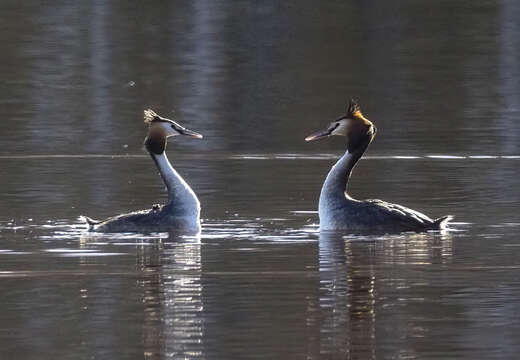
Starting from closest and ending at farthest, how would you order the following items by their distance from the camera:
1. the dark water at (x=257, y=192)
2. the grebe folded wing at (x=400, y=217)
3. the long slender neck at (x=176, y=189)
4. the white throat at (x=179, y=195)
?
the dark water at (x=257, y=192) → the grebe folded wing at (x=400, y=217) → the white throat at (x=179, y=195) → the long slender neck at (x=176, y=189)

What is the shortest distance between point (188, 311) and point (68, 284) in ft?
5.68

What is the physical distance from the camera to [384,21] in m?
57.7

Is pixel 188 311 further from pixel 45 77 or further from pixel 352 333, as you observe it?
pixel 45 77

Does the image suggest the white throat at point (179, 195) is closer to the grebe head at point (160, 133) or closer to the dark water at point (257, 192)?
the grebe head at point (160, 133)

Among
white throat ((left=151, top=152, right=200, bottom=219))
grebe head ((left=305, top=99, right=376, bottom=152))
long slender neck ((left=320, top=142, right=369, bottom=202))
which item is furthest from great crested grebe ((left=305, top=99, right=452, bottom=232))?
white throat ((left=151, top=152, right=200, bottom=219))

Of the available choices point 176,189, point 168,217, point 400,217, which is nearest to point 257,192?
point 176,189

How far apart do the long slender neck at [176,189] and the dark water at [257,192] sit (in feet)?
1.25

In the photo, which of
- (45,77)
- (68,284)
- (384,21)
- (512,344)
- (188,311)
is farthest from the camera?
(384,21)

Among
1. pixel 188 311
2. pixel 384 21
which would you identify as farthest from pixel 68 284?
pixel 384 21

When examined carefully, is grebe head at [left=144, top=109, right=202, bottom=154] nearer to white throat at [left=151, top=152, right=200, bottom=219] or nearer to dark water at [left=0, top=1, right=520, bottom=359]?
white throat at [left=151, top=152, right=200, bottom=219]

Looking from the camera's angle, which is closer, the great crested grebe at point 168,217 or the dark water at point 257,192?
the dark water at point 257,192

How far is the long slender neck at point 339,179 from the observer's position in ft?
63.7

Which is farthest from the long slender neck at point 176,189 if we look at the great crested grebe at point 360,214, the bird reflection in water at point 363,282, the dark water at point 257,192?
the bird reflection in water at point 363,282

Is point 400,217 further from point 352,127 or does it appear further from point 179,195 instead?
point 179,195
